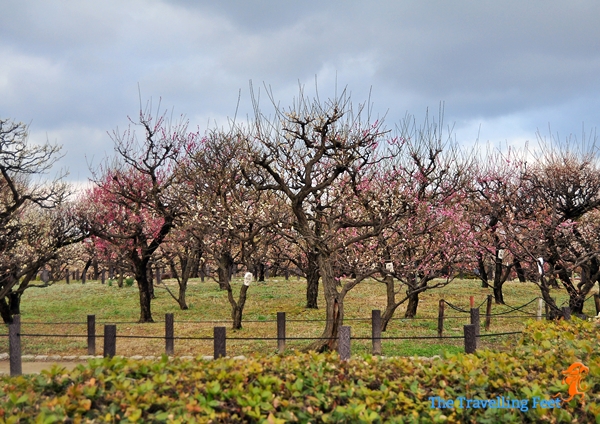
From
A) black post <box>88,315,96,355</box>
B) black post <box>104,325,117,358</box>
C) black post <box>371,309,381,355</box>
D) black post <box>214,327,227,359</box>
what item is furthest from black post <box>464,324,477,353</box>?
black post <box>88,315,96,355</box>

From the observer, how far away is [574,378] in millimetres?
5160

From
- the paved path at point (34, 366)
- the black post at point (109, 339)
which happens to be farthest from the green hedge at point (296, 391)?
the paved path at point (34, 366)

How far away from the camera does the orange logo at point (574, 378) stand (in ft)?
16.2

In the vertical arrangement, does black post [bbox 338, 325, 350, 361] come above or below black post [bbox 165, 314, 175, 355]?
above

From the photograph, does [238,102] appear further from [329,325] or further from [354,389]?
[354,389]

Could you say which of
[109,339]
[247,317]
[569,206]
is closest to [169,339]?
[109,339]

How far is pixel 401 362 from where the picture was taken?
18.3 ft

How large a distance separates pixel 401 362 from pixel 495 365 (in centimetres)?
91

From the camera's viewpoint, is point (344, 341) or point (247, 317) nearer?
point (344, 341)

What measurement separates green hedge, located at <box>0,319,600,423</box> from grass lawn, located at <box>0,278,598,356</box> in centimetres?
220

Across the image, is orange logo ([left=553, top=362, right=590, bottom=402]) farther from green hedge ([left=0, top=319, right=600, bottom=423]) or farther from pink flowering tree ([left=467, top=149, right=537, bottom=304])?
pink flowering tree ([left=467, top=149, right=537, bottom=304])

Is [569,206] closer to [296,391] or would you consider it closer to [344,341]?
[344,341]

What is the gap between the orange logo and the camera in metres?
4.92

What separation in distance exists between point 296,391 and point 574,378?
2636 millimetres
